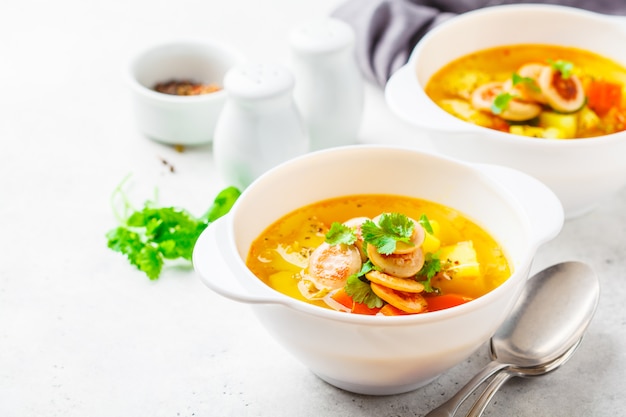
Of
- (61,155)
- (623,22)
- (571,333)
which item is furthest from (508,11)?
(61,155)

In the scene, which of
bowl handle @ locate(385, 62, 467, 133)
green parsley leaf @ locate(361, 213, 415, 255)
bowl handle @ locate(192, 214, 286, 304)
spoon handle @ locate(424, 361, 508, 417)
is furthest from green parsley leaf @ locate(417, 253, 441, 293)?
bowl handle @ locate(385, 62, 467, 133)

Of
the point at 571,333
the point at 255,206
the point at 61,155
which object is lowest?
the point at 61,155

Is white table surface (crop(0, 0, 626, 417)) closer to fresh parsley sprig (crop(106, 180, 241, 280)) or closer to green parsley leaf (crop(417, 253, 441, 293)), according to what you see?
fresh parsley sprig (crop(106, 180, 241, 280))

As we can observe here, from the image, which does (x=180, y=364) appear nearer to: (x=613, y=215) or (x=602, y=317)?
(x=602, y=317)

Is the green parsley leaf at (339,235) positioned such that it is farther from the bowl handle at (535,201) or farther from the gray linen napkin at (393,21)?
the gray linen napkin at (393,21)

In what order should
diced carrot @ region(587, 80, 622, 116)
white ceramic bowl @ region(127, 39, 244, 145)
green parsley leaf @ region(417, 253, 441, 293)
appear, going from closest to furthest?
green parsley leaf @ region(417, 253, 441, 293)
diced carrot @ region(587, 80, 622, 116)
white ceramic bowl @ region(127, 39, 244, 145)

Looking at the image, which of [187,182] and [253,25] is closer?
[187,182]

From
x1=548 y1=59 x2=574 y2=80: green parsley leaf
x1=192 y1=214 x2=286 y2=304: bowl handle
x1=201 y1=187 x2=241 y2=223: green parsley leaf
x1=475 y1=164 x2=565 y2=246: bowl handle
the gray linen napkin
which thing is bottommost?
x1=201 y1=187 x2=241 y2=223: green parsley leaf
